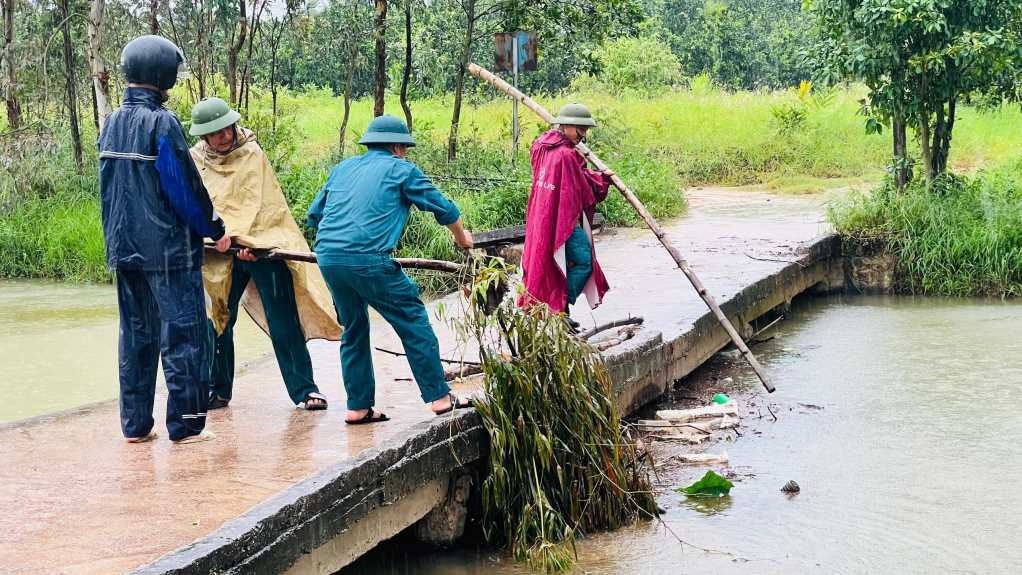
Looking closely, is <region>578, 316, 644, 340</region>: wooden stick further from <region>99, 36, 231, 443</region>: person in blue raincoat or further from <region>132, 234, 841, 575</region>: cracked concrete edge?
<region>99, 36, 231, 443</region>: person in blue raincoat

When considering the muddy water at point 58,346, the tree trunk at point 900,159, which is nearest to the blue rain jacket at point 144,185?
the muddy water at point 58,346

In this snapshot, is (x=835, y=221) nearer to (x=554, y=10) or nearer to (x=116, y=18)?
(x=554, y=10)

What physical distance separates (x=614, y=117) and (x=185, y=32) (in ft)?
21.5

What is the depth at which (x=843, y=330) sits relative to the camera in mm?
9977

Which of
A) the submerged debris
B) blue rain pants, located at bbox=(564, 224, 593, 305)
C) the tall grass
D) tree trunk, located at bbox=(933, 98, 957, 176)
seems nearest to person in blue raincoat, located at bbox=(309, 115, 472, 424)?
the submerged debris

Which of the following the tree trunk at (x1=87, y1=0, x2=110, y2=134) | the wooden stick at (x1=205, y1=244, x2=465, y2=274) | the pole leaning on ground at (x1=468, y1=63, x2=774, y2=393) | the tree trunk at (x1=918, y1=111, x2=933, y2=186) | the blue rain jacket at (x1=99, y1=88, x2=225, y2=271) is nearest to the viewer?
the blue rain jacket at (x1=99, y1=88, x2=225, y2=271)

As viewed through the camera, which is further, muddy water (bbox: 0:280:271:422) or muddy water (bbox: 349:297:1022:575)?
muddy water (bbox: 0:280:271:422)

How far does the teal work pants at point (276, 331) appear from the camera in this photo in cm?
588

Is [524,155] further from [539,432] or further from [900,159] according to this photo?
[539,432]

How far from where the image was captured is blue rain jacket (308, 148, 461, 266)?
5.20 meters

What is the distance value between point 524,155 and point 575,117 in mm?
7996

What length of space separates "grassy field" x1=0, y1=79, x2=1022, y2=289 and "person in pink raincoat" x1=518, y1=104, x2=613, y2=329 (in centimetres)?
406

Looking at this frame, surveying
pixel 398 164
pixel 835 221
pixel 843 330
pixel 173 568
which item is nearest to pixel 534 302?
pixel 398 164

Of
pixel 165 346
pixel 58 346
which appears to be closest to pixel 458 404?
pixel 165 346
